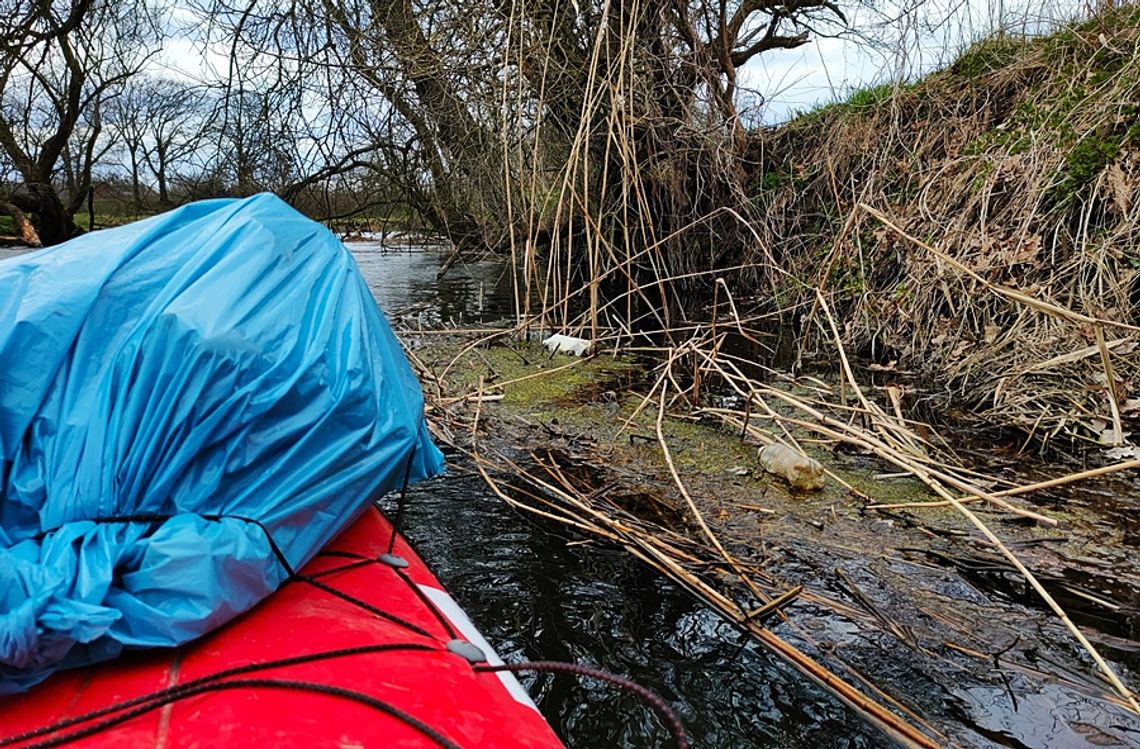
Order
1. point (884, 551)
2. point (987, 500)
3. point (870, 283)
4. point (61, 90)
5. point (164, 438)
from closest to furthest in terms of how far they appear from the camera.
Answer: point (164, 438), point (987, 500), point (884, 551), point (870, 283), point (61, 90)

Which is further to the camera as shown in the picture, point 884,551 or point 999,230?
point 999,230

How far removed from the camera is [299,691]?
1179 mm

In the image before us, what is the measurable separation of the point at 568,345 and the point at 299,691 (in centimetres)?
427

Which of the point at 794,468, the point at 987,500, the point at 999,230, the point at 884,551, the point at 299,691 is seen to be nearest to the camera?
the point at 299,691

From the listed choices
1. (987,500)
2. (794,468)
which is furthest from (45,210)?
(987,500)

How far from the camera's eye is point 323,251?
190 cm

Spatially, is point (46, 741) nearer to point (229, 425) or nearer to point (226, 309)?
point (229, 425)

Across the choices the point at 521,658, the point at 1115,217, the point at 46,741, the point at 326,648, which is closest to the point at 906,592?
the point at 521,658

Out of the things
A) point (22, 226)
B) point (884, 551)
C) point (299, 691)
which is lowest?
point (884, 551)

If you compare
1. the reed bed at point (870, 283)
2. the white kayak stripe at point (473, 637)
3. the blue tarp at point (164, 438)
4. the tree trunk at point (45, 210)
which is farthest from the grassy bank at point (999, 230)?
the tree trunk at point (45, 210)

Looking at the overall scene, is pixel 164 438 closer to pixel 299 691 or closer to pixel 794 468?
pixel 299 691

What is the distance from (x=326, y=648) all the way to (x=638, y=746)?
0.79 metres

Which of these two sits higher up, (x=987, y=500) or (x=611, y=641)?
(x=987, y=500)

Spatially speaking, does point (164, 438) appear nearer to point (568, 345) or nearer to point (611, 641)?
point (611, 641)
